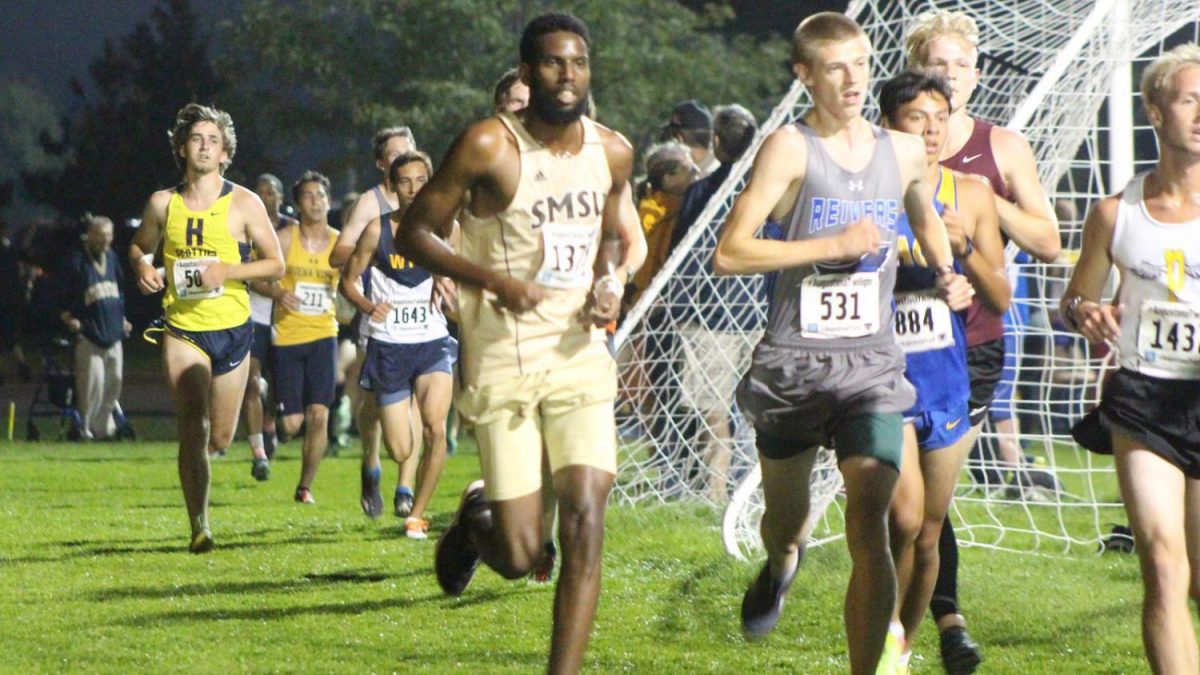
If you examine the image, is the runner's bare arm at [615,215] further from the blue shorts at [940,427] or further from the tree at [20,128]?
the tree at [20,128]

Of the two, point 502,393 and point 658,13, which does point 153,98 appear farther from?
point 502,393

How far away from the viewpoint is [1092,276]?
239 inches

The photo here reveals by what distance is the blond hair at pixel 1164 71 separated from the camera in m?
5.86

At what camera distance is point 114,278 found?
63.8 feet

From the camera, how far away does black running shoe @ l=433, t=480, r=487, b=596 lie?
7.22 metres

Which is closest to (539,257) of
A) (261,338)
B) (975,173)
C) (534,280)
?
(534,280)

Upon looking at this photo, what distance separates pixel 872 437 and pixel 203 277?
5035 millimetres

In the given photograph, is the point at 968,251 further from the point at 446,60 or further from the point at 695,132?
the point at 446,60

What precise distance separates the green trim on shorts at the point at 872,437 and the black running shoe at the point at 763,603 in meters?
1.03

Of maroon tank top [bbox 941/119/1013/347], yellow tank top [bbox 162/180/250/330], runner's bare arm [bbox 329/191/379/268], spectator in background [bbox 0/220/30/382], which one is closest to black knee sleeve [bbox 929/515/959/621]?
maroon tank top [bbox 941/119/1013/347]

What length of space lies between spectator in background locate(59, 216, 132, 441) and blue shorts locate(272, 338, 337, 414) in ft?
16.2

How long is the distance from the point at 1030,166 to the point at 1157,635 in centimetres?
201

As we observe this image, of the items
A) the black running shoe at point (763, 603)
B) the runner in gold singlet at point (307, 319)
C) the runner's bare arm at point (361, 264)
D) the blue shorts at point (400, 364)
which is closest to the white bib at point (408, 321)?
the blue shorts at point (400, 364)

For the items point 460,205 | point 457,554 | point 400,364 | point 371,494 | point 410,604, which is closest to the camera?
point 460,205
